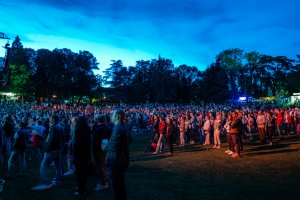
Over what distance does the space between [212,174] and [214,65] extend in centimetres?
6058

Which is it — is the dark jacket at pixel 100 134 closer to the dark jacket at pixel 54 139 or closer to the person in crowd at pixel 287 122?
the dark jacket at pixel 54 139

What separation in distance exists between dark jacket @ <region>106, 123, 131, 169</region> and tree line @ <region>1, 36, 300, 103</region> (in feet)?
181

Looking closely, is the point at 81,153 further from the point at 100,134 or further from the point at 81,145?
the point at 100,134

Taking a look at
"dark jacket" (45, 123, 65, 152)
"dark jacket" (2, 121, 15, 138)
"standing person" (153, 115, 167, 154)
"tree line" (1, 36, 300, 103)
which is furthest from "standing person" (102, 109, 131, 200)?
"tree line" (1, 36, 300, 103)

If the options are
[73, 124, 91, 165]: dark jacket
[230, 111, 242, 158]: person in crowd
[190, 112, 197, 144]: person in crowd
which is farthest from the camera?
[190, 112, 197, 144]: person in crowd

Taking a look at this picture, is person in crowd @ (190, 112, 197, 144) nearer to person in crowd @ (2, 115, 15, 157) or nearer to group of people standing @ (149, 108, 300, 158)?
group of people standing @ (149, 108, 300, 158)

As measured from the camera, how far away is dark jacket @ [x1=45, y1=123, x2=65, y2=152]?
23.2ft

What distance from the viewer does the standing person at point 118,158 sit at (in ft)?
15.7

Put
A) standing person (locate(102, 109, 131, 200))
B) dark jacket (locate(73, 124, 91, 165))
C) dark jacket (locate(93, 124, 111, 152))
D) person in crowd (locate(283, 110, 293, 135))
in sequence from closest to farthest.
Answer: standing person (locate(102, 109, 131, 200))
dark jacket (locate(73, 124, 91, 165))
dark jacket (locate(93, 124, 111, 152))
person in crowd (locate(283, 110, 293, 135))

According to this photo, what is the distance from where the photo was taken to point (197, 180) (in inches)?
311

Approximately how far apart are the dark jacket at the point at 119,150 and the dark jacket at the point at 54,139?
9.24 ft

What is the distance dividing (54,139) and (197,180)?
166 inches

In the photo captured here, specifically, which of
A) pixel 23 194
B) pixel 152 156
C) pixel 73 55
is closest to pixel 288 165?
pixel 152 156

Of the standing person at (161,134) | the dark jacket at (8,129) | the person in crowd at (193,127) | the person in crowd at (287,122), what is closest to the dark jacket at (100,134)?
the dark jacket at (8,129)
